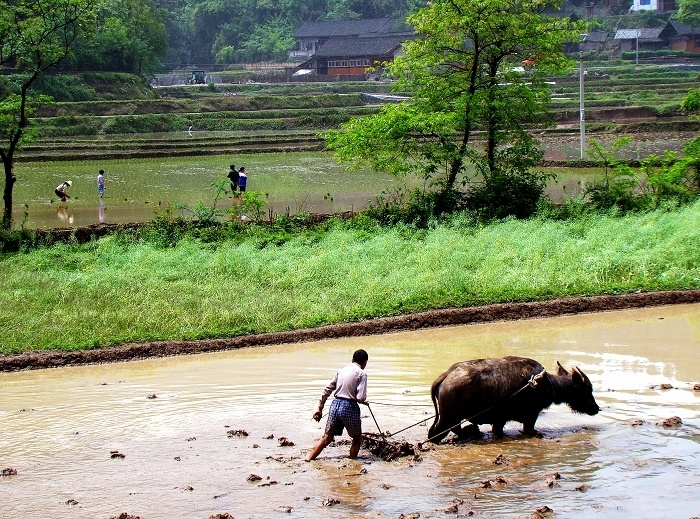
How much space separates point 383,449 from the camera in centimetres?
848

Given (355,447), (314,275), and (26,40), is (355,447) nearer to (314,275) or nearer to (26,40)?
(314,275)

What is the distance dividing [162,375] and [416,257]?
660 cm

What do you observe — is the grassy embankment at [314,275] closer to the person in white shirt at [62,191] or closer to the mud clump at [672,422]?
the mud clump at [672,422]

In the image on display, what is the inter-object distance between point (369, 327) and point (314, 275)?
9.40ft

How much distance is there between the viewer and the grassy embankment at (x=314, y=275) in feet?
46.3

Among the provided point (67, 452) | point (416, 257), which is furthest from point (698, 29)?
point (67, 452)

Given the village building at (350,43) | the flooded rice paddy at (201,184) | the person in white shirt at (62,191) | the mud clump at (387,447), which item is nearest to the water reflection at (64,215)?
the flooded rice paddy at (201,184)

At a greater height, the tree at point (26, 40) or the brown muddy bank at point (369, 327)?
the tree at point (26, 40)

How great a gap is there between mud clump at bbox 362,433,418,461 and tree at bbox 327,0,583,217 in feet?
43.1

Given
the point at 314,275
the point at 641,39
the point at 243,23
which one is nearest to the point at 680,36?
the point at 641,39

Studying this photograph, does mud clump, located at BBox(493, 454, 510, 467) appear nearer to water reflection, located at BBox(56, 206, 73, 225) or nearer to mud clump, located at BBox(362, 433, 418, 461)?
mud clump, located at BBox(362, 433, 418, 461)

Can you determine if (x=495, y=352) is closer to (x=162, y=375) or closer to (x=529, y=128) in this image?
(x=162, y=375)

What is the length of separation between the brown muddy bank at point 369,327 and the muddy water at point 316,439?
0.35m

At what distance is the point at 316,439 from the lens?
9047 mm
